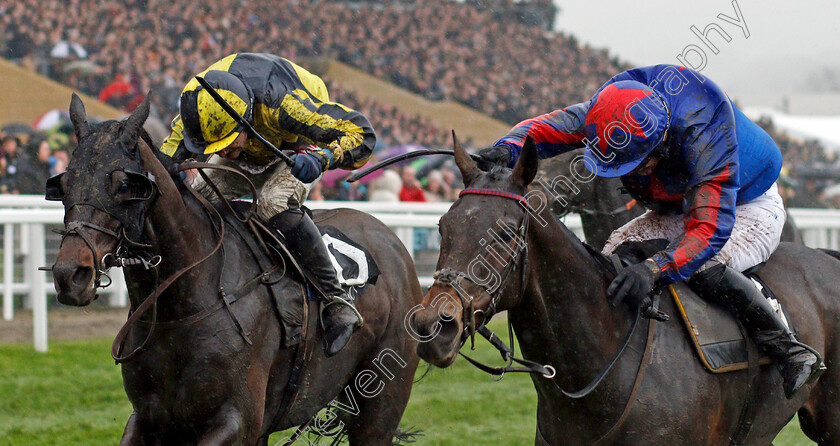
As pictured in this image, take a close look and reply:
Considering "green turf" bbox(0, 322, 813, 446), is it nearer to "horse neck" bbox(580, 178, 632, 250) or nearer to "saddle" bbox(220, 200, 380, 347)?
"horse neck" bbox(580, 178, 632, 250)

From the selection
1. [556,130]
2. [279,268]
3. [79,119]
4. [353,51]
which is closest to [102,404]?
[279,268]

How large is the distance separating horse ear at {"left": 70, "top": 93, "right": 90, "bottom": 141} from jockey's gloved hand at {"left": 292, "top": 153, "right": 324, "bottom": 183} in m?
0.80

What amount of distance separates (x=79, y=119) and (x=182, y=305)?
0.77 metres

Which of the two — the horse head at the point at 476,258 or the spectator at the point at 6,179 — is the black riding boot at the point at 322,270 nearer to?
the horse head at the point at 476,258

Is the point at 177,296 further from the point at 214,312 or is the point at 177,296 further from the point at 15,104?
the point at 15,104

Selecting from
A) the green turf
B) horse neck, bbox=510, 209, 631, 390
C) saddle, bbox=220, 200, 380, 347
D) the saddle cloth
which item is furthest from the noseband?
the green turf

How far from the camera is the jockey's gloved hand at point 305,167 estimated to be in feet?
12.5

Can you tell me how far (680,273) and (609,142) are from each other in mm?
504

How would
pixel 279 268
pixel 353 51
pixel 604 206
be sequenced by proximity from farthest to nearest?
pixel 353 51, pixel 604 206, pixel 279 268

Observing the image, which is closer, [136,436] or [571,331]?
[571,331]

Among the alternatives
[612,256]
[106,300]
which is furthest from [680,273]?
[106,300]

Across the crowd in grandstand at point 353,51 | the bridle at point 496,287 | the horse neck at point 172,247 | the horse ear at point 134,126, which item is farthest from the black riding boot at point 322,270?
the crowd in grandstand at point 353,51

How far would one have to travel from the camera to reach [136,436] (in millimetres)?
3623

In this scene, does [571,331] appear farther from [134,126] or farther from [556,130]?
[134,126]
